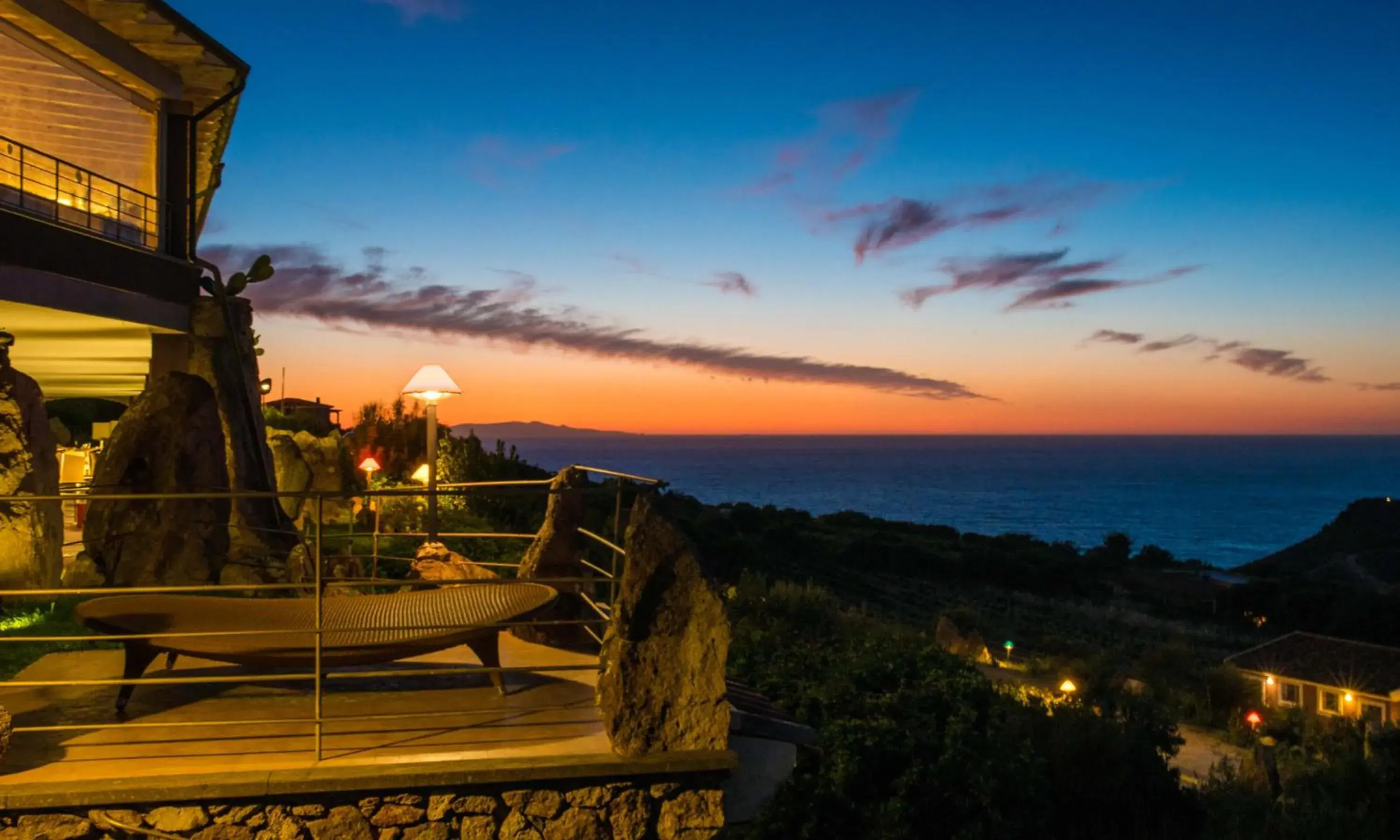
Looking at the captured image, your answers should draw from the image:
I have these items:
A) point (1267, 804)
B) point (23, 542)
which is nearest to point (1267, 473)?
point (1267, 804)

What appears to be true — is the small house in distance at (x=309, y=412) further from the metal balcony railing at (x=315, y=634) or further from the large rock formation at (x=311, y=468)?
the metal balcony railing at (x=315, y=634)

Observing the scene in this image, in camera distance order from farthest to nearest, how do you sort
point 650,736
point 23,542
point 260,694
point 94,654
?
1. point 23,542
2. point 94,654
3. point 260,694
4. point 650,736

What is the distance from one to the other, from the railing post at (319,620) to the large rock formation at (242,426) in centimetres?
414

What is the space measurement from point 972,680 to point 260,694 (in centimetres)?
743

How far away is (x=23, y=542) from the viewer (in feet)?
24.2

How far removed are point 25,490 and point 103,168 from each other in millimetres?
5456

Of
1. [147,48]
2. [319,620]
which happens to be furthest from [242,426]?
[319,620]

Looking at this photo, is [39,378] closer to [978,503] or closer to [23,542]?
[23,542]

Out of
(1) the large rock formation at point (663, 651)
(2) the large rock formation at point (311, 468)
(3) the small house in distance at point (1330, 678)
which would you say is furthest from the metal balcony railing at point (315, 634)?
(3) the small house in distance at point (1330, 678)

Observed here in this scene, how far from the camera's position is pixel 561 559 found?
5.85m

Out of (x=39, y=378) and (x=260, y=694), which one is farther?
(x=39, y=378)

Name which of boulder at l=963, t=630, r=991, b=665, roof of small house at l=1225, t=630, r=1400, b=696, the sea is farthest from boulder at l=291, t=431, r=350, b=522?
the sea

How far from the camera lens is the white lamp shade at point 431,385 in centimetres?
945

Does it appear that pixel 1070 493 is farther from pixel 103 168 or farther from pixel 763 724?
pixel 763 724
